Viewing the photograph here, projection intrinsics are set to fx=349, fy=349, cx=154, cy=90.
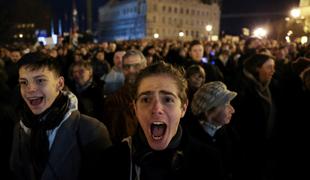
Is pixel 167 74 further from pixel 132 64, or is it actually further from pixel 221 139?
pixel 132 64

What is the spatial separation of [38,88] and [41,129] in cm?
29

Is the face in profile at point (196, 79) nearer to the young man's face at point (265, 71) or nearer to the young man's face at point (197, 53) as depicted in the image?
the young man's face at point (265, 71)

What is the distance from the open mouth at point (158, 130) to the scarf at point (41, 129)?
0.84 meters

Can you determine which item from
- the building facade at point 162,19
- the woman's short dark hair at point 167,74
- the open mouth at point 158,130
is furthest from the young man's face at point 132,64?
the building facade at point 162,19

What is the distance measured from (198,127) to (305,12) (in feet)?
96.4

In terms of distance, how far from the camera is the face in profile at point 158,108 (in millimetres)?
1967

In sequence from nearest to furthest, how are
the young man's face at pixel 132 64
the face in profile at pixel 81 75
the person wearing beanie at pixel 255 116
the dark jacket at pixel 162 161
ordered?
1. the dark jacket at pixel 162 161
2. the young man's face at pixel 132 64
3. the person wearing beanie at pixel 255 116
4. the face in profile at pixel 81 75

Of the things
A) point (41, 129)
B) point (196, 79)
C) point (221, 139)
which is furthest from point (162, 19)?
point (41, 129)

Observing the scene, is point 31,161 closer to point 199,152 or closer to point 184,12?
point 199,152

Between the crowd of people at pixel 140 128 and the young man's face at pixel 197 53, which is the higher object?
the young man's face at pixel 197 53

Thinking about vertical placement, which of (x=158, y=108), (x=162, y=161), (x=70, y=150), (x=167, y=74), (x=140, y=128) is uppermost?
(x=167, y=74)

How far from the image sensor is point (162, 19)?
91.2m

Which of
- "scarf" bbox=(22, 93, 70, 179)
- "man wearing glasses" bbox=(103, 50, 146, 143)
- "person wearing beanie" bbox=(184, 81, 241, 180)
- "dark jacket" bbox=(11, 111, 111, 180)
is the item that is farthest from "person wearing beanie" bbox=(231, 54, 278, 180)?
"scarf" bbox=(22, 93, 70, 179)

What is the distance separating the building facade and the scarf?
272ft
